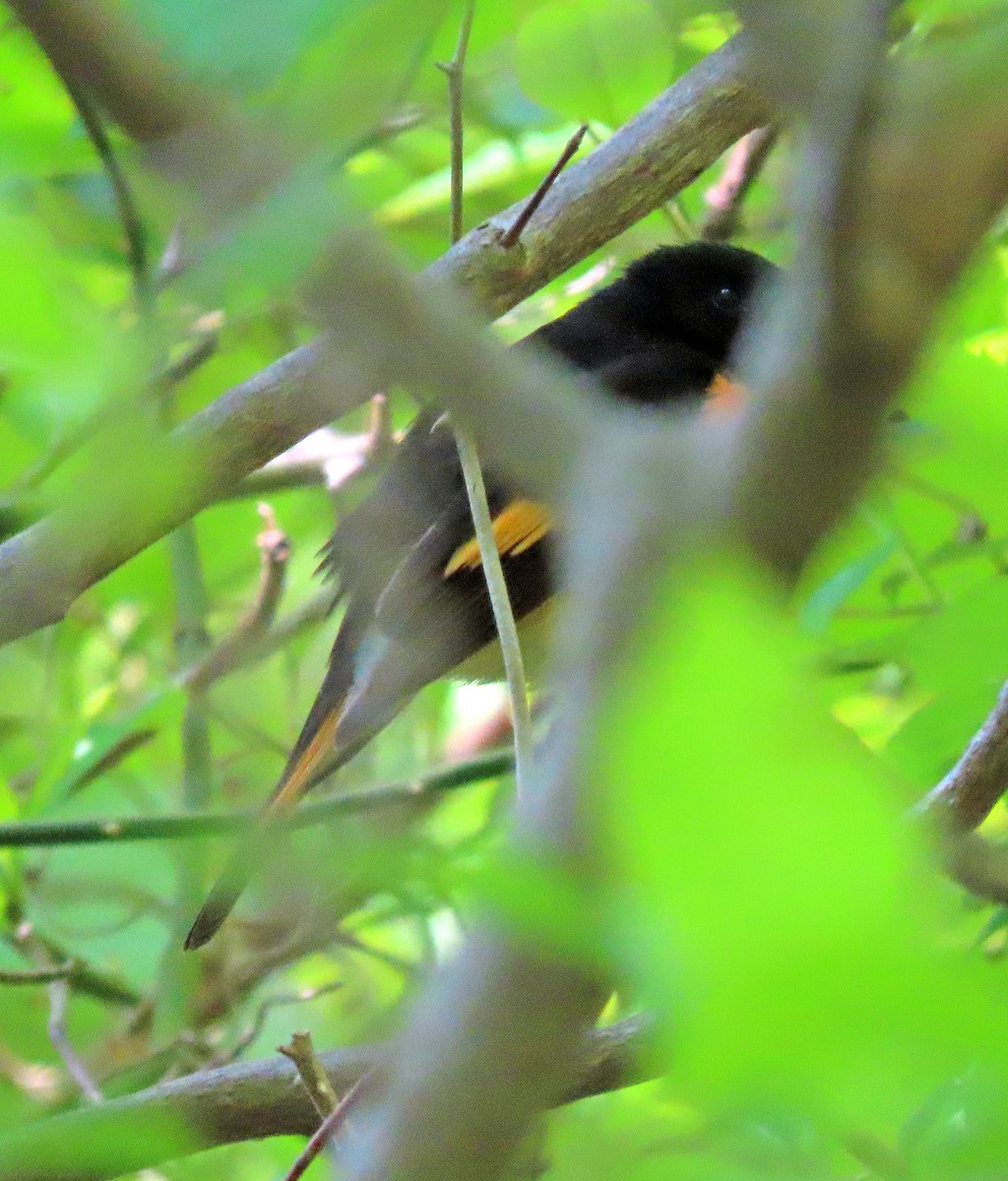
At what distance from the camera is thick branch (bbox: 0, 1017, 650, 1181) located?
781 mm

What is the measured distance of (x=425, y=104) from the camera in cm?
218

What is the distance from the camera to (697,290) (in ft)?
9.70

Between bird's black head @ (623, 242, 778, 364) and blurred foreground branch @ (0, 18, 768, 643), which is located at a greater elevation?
blurred foreground branch @ (0, 18, 768, 643)

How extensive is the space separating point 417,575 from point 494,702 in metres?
0.85

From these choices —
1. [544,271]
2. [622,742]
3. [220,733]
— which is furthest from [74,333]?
[220,733]

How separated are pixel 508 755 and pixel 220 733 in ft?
4.32

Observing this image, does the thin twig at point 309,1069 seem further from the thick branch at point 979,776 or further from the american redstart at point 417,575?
the american redstart at point 417,575

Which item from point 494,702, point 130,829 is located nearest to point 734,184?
point 494,702

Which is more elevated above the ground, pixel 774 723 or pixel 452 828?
pixel 774 723

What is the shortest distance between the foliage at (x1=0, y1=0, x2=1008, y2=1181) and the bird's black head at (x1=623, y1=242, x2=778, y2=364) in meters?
0.09

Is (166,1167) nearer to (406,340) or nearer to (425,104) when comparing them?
(406,340)

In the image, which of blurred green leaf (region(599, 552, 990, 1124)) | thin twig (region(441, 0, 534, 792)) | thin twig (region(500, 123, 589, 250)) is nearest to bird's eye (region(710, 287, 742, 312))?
thin twig (region(500, 123, 589, 250))

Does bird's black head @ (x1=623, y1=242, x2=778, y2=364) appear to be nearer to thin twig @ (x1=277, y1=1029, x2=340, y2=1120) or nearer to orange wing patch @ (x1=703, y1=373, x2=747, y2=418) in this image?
orange wing patch @ (x1=703, y1=373, x2=747, y2=418)

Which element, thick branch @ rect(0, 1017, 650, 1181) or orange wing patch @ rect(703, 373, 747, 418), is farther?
orange wing patch @ rect(703, 373, 747, 418)
